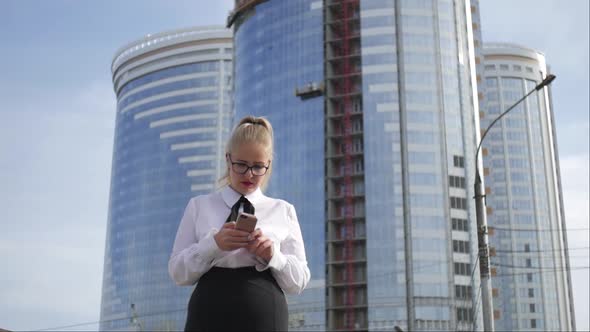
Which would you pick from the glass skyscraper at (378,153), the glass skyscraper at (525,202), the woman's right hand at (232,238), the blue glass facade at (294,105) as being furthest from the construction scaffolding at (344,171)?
the woman's right hand at (232,238)

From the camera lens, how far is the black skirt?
3.11 meters

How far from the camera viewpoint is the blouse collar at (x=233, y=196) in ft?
11.4

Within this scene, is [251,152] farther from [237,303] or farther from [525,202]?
[525,202]

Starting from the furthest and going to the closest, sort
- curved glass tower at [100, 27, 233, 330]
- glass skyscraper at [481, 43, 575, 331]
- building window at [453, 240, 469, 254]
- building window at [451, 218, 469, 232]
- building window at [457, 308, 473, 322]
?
glass skyscraper at [481, 43, 575, 331], curved glass tower at [100, 27, 233, 330], building window at [451, 218, 469, 232], building window at [453, 240, 469, 254], building window at [457, 308, 473, 322]

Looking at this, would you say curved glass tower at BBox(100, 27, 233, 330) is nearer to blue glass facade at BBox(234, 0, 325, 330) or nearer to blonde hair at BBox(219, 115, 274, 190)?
blue glass facade at BBox(234, 0, 325, 330)

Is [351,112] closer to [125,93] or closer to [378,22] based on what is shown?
[378,22]

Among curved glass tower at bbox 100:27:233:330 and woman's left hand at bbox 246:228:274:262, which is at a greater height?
curved glass tower at bbox 100:27:233:330

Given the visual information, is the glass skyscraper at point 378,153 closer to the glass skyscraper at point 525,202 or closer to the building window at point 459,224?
the building window at point 459,224

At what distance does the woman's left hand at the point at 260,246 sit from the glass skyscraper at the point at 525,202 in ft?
405

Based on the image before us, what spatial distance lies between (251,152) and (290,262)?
549 millimetres

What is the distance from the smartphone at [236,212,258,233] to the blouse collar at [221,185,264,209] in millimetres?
404

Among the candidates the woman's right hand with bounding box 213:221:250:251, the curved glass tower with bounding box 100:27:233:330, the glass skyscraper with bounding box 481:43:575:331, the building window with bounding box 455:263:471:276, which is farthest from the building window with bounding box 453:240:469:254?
the woman's right hand with bounding box 213:221:250:251

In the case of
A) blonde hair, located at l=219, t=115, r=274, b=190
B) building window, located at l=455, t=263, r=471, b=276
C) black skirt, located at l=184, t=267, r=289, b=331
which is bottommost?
black skirt, located at l=184, t=267, r=289, b=331

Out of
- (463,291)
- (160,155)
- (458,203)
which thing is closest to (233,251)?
(463,291)
